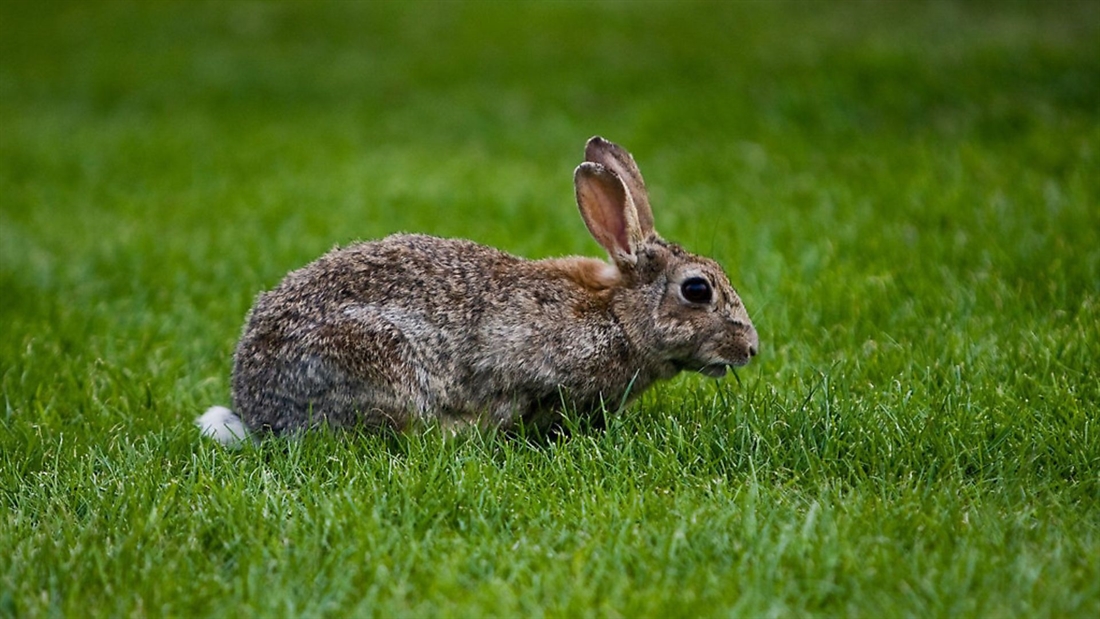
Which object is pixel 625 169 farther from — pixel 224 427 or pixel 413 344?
pixel 224 427

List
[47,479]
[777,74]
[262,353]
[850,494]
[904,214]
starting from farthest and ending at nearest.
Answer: [777,74], [904,214], [262,353], [47,479], [850,494]

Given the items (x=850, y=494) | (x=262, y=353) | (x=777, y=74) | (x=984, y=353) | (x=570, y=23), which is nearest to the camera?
(x=850, y=494)

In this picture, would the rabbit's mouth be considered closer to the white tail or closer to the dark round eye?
the dark round eye

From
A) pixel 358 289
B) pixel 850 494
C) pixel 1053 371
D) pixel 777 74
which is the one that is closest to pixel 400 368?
pixel 358 289

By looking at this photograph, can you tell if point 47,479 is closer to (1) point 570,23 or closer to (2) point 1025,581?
(2) point 1025,581

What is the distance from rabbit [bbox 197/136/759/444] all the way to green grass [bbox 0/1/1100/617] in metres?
0.21

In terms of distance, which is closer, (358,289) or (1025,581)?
(1025,581)

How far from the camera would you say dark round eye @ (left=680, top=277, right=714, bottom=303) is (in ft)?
17.9

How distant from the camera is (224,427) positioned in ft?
17.8

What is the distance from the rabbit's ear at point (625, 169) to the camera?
578cm

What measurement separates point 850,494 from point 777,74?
9.43 metres

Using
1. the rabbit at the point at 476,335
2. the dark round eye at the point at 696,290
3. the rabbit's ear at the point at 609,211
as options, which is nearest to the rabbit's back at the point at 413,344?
the rabbit at the point at 476,335

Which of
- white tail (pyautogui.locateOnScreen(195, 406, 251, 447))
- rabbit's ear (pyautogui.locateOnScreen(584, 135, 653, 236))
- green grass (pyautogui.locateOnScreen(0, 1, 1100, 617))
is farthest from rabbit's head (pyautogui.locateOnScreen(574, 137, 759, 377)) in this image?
white tail (pyautogui.locateOnScreen(195, 406, 251, 447))

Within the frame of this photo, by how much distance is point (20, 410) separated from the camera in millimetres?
5891
